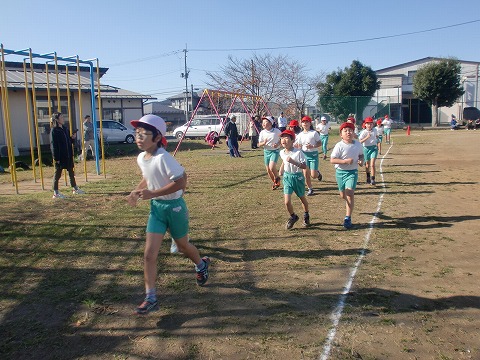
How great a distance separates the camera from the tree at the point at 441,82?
44594 millimetres

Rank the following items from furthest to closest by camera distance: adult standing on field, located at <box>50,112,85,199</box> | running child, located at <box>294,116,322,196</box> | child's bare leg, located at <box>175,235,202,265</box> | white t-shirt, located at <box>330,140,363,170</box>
Result: running child, located at <box>294,116,322,196</box>, adult standing on field, located at <box>50,112,85,199</box>, white t-shirt, located at <box>330,140,363,170</box>, child's bare leg, located at <box>175,235,202,265</box>

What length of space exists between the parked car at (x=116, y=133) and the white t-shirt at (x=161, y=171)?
22.9 metres

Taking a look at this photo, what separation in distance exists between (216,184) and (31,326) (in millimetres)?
7848

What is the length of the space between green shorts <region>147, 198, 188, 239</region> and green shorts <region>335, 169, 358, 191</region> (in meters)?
3.52

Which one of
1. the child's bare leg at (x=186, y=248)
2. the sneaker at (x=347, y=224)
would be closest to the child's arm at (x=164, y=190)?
the child's bare leg at (x=186, y=248)

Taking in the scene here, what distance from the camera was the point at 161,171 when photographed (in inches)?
160

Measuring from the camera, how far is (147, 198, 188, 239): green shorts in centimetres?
417

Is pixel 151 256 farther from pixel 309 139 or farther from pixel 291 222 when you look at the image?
pixel 309 139

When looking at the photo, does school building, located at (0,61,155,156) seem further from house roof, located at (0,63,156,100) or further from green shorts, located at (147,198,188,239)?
green shorts, located at (147,198,188,239)

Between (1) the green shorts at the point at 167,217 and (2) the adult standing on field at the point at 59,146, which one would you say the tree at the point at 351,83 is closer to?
(2) the adult standing on field at the point at 59,146

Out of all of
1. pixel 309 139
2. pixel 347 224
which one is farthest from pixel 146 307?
pixel 309 139

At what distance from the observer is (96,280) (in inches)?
195

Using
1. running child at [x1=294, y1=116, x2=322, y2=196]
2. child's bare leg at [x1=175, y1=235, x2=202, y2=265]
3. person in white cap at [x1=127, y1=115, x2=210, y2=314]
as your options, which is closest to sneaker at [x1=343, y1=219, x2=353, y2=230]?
running child at [x1=294, y1=116, x2=322, y2=196]

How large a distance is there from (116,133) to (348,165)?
2188 centimetres
